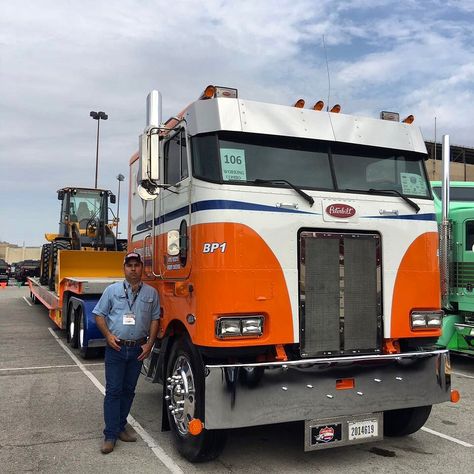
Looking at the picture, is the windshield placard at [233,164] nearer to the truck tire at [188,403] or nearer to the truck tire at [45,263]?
the truck tire at [188,403]

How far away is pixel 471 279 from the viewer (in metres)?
8.76

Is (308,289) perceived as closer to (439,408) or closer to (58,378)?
(439,408)

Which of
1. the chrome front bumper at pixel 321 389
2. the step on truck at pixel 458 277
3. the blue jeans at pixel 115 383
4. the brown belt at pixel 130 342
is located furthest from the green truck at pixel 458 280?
the blue jeans at pixel 115 383

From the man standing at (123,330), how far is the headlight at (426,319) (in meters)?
2.32

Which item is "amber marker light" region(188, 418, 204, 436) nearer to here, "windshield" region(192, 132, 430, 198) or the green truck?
"windshield" region(192, 132, 430, 198)

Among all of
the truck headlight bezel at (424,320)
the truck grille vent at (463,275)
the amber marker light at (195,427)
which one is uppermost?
the truck grille vent at (463,275)

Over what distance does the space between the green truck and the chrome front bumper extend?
458 cm

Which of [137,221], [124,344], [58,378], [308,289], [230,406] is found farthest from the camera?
[58,378]

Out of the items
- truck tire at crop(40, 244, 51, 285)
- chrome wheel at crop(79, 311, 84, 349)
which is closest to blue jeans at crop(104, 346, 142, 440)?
chrome wheel at crop(79, 311, 84, 349)

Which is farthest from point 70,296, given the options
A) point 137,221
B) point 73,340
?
point 137,221

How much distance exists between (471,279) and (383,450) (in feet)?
16.1

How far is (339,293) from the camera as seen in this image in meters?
4.42

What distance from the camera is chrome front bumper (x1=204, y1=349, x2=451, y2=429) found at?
386 cm

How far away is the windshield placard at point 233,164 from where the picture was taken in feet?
13.7
